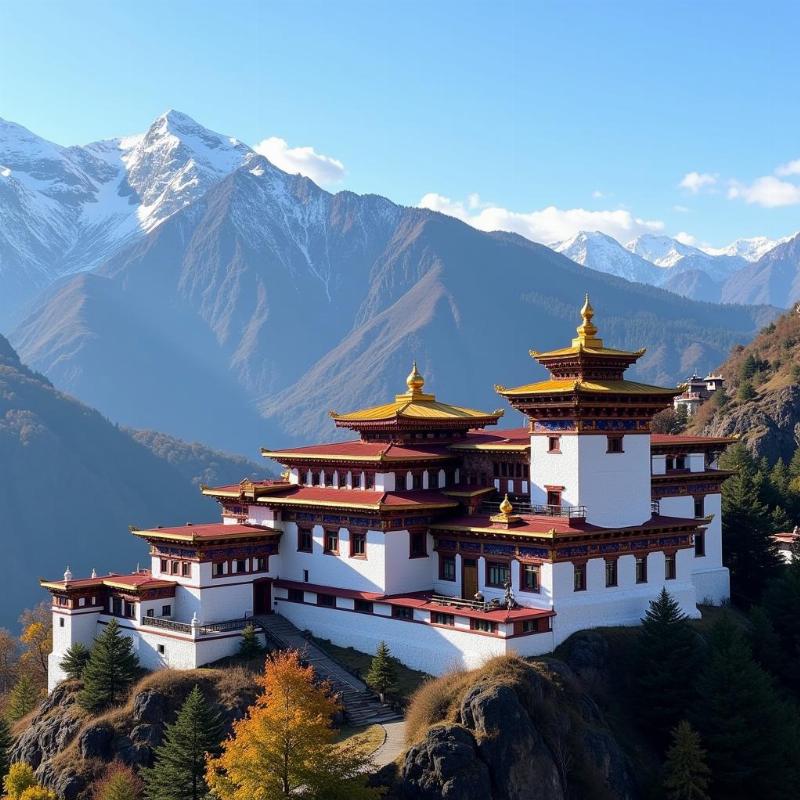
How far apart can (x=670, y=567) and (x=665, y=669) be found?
758 cm

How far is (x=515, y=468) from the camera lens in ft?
175

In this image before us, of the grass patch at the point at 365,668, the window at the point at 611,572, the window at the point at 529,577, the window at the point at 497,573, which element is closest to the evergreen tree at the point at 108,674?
the grass patch at the point at 365,668

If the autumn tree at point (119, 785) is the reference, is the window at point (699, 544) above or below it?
above

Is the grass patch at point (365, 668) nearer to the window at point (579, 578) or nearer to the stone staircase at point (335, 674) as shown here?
the stone staircase at point (335, 674)

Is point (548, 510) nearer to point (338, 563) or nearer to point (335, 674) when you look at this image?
point (338, 563)

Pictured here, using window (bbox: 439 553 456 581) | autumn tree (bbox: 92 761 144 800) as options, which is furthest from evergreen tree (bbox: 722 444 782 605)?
autumn tree (bbox: 92 761 144 800)

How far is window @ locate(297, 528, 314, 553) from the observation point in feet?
177

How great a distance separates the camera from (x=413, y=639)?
47.1m

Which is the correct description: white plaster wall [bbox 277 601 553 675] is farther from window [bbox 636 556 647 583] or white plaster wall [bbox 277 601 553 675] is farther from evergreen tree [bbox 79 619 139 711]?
evergreen tree [bbox 79 619 139 711]

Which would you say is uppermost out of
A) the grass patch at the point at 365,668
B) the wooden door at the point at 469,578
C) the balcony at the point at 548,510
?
the balcony at the point at 548,510

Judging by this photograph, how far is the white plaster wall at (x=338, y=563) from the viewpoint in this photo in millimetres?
50344

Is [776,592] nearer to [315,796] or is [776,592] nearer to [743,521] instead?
[743,521]

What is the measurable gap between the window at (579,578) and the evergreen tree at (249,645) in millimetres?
14466

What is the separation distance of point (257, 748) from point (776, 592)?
27.7 meters
